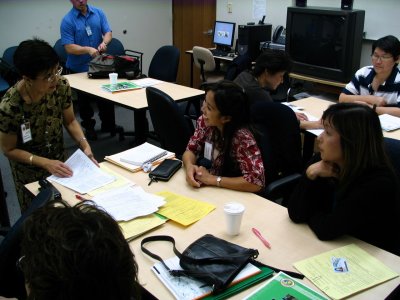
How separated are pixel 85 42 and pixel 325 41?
262 cm

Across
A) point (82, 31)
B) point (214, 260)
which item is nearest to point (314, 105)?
point (214, 260)

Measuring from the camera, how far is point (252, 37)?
5363mm

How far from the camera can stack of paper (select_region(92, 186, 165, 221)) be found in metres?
1.63

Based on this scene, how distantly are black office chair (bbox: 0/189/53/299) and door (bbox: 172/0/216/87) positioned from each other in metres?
5.28

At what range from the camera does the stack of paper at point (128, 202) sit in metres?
1.63

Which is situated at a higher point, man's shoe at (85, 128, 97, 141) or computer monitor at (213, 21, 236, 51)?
computer monitor at (213, 21, 236, 51)

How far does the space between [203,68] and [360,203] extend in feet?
14.1

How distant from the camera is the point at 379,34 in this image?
4.54 metres

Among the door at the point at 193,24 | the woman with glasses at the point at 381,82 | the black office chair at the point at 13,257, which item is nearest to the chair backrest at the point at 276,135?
the woman with glasses at the point at 381,82

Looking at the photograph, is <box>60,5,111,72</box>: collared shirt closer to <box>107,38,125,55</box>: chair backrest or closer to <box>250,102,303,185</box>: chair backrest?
<box>107,38,125,55</box>: chair backrest

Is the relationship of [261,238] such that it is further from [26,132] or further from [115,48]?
[115,48]

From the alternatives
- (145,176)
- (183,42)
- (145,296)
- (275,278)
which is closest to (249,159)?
(145,176)

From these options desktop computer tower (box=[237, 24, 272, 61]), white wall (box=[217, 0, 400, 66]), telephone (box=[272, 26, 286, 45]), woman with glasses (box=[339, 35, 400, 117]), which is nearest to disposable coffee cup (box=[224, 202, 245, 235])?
woman with glasses (box=[339, 35, 400, 117])

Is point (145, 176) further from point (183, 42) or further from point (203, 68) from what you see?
point (183, 42)
